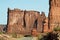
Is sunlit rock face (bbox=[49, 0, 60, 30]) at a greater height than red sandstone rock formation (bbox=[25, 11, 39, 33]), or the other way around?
sunlit rock face (bbox=[49, 0, 60, 30])

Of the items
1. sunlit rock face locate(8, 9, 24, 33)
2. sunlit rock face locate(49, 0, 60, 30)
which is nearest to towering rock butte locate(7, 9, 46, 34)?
sunlit rock face locate(8, 9, 24, 33)

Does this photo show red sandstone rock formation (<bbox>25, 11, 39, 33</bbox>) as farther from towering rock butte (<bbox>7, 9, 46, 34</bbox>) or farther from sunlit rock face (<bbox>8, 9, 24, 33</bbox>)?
sunlit rock face (<bbox>8, 9, 24, 33</bbox>)

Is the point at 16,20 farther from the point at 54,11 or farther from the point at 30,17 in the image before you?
the point at 54,11

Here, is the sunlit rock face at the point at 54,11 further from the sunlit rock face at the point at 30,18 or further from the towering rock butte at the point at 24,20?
the sunlit rock face at the point at 30,18

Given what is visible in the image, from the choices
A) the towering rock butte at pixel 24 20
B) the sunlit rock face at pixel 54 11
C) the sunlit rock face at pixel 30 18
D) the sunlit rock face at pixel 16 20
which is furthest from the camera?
the sunlit rock face at pixel 30 18

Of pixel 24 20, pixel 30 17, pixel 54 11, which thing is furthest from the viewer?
pixel 24 20

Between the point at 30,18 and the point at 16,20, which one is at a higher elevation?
the point at 30,18

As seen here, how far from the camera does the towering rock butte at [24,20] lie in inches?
3866

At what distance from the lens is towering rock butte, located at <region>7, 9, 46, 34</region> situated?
322 feet

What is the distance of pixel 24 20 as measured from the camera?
340 feet

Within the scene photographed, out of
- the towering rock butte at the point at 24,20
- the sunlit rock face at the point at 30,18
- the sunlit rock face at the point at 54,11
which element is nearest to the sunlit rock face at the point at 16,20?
the towering rock butte at the point at 24,20

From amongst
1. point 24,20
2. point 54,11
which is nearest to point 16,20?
point 24,20

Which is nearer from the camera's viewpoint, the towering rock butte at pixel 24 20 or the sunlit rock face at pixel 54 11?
the sunlit rock face at pixel 54 11

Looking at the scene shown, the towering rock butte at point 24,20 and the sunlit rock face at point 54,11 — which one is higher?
the sunlit rock face at point 54,11
